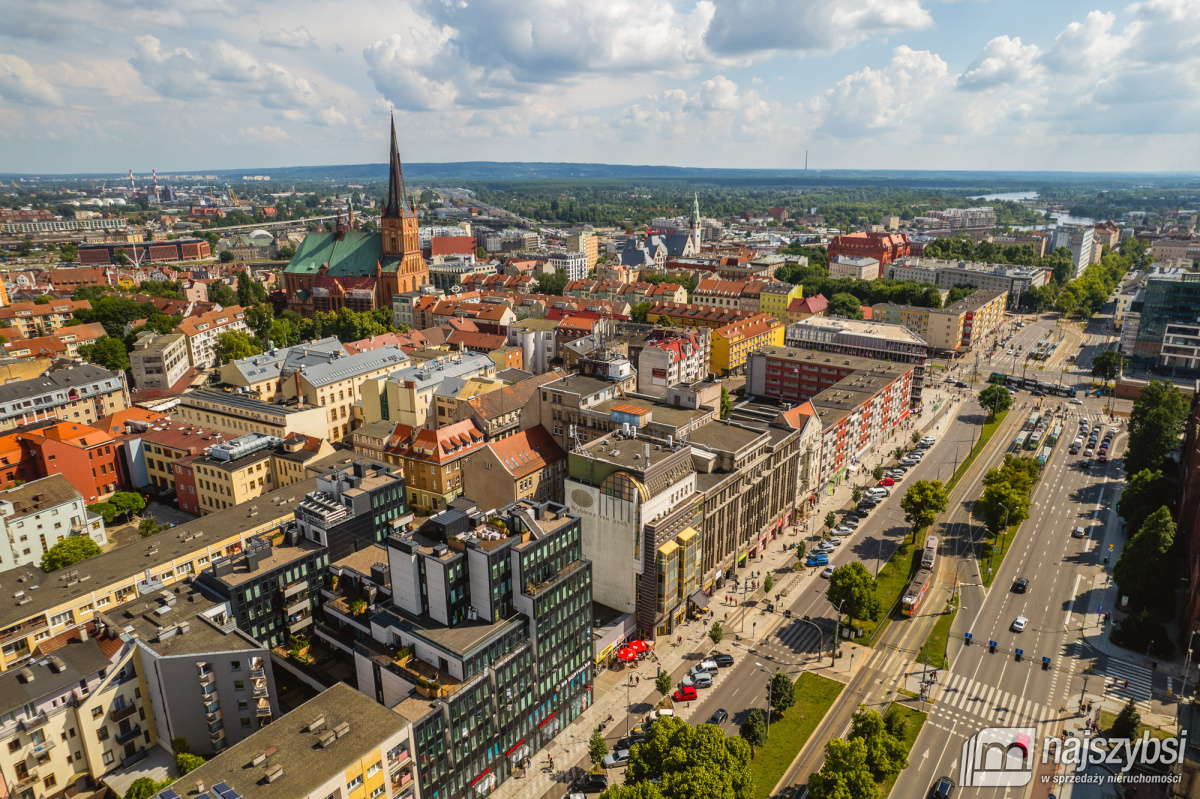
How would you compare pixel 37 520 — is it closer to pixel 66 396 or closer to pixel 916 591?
pixel 66 396

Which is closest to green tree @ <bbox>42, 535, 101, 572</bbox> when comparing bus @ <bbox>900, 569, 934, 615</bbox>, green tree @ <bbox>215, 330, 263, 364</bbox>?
green tree @ <bbox>215, 330, 263, 364</bbox>

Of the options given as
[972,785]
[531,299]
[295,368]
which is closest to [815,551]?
[972,785]

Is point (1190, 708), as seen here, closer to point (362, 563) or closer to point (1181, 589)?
point (1181, 589)

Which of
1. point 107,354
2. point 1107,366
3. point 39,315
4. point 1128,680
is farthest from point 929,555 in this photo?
point 39,315

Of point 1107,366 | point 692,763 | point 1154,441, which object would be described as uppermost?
point 1154,441

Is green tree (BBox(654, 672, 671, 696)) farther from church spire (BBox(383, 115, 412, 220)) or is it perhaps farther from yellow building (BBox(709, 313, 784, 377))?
church spire (BBox(383, 115, 412, 220))

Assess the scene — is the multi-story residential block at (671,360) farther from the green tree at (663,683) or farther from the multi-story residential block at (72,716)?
the multi-story residential block at (72,716)
